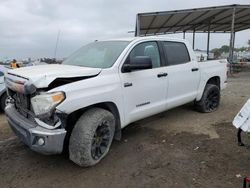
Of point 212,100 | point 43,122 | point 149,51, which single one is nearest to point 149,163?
point 43,122

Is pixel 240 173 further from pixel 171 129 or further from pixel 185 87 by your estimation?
pixel 185 87

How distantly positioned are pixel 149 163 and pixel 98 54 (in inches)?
81.3

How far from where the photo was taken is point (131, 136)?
4.83 meters

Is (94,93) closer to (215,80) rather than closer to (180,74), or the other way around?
(180,74)

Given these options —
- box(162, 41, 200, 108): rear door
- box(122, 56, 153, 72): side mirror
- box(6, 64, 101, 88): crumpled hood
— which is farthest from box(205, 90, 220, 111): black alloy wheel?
box(6, 64, 101, 88): crumpled hood

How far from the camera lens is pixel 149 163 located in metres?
3.69

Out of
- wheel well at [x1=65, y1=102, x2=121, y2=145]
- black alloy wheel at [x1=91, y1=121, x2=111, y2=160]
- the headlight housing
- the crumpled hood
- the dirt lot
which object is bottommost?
the dirt lot

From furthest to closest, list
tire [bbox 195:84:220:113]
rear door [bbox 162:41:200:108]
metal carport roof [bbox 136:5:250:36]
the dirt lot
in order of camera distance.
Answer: metal carport roof [bbox 136:5:250:36] → tire [bbox 195:84:220:113] → rear door [bbox 162:41:200:108] → the dirt lot

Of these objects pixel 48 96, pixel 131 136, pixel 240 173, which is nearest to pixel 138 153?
pixel 131 136

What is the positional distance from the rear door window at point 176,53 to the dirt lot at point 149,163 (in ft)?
4.63

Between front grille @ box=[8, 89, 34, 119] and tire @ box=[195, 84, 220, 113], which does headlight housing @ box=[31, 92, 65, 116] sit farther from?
tire @ box=[195, 84, 220, 113]

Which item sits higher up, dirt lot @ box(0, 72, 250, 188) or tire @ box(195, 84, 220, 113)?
tire @ box(195, 84, 220, 113)

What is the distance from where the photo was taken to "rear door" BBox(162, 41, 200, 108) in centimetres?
496

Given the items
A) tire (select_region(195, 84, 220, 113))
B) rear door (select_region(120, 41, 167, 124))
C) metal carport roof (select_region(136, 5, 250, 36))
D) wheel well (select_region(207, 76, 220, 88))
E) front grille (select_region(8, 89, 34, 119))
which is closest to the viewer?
front grille (select_region(8, 89, 34, 119))
